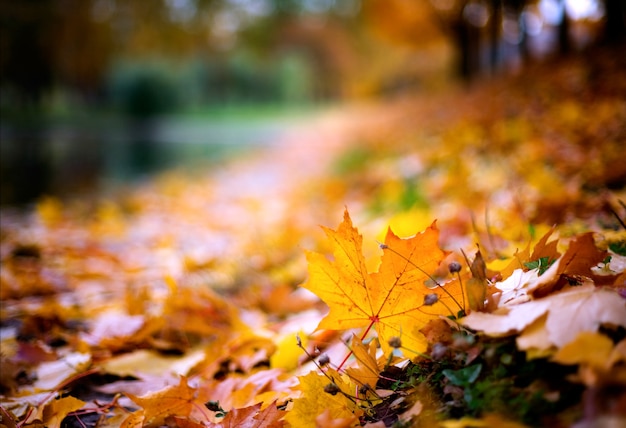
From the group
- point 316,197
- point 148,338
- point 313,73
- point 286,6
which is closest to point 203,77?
point 313,73

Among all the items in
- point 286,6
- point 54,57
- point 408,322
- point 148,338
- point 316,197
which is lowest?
point 316,197

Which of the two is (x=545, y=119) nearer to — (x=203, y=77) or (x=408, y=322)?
(x=408, y=322)

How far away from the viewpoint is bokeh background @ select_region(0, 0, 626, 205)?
1069 cm

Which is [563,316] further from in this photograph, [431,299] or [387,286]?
[387,286]

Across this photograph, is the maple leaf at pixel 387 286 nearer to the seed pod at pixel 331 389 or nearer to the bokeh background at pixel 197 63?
the seed pod at pixel 331 389

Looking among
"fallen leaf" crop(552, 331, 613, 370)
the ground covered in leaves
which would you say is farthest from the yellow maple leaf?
"fallen leaf" crop(552, 331, 613, 370)

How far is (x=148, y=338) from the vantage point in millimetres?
1490

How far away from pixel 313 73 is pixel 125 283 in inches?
1917

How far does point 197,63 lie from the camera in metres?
45.2

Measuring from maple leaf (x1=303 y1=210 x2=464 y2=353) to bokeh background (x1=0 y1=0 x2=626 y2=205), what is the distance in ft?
20.2

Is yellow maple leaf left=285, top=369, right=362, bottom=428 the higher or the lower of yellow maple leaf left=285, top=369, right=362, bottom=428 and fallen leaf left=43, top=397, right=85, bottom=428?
the higher

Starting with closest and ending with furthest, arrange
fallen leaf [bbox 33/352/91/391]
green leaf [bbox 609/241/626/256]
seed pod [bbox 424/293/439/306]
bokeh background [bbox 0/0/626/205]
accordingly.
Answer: seed pod [bbox 424/293/439/306] < green leaf [bbox 609/241/626/256] < fallen leaf [bbox 33/352/91/391] < bokeh background [bbox 0/0/626/205]

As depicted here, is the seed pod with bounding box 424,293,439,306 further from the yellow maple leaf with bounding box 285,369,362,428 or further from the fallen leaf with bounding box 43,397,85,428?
the fallen leaf with bounding box 43,397,85,428

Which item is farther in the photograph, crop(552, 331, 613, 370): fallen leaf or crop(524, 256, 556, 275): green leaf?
crop(524, 256, 556, 275): green leaf
